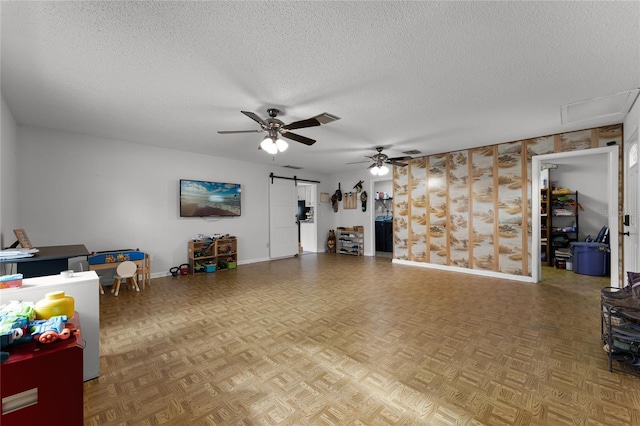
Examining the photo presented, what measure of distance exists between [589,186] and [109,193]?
10264 mm

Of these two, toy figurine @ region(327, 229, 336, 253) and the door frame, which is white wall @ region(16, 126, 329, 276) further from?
the door frame

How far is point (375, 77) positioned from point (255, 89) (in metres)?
1.26

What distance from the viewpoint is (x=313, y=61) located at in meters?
2.42

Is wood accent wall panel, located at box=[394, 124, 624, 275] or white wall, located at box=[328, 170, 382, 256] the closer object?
wood accent wall panel, located at box=[394, 124, 624, 275]

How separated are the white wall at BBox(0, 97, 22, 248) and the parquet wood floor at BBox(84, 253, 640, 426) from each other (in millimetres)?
1505

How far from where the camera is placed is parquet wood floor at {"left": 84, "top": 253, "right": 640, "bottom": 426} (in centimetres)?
178

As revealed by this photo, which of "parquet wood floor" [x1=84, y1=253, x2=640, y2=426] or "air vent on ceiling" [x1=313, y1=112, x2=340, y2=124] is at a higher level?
"air vent on ceiling" [x1=313, y1=112, x2=340, y2=124]

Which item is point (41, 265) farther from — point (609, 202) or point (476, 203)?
point (609, 202)

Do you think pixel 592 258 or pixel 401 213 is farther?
pixel 401 213

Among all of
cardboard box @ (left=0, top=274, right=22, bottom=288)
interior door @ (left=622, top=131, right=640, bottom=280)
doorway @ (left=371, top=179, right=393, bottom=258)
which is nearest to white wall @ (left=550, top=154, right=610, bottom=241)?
interior door @ (left=622, top=131, right=640, bottom=280)

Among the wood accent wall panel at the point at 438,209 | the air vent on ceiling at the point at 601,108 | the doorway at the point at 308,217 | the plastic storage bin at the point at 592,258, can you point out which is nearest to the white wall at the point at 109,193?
the doorway at the point at 308,217

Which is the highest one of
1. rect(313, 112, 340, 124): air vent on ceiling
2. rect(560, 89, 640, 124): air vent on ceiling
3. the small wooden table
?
rect(560, 89, 640, 124): air vent on ceiling

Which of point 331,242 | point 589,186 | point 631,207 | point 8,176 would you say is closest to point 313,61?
point 8,176

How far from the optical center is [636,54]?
2.29m
